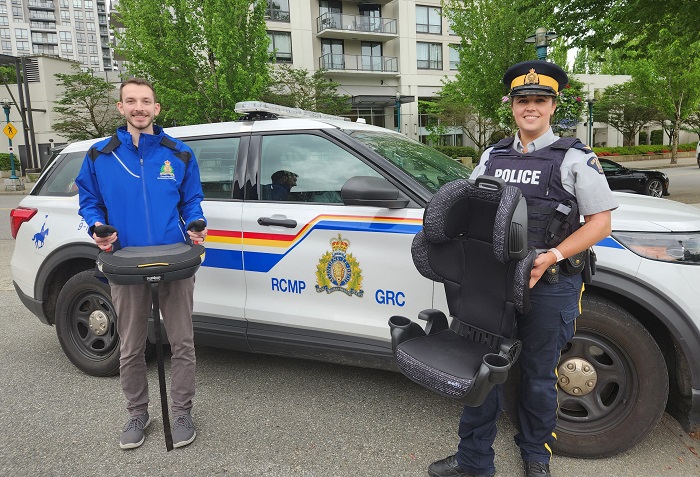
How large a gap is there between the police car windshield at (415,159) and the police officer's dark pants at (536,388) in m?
0.99

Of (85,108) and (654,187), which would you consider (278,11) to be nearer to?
(85,108)

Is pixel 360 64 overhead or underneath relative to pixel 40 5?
underneath

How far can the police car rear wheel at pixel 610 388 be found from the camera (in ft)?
8.07

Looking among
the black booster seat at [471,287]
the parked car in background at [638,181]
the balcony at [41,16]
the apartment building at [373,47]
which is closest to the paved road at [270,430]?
the black booster seat at [471,287]

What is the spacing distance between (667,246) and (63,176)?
3.96 m

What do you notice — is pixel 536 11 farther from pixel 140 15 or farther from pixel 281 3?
pixel 281 3

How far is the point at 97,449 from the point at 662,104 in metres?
32.4

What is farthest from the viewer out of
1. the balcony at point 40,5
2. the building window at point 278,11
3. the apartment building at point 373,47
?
the balcony at point 40,5

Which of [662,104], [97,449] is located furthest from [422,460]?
[662,104]

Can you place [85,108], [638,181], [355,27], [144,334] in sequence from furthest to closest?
1. [355,27]
2. [85,108]
3. [638,181]
4. [144,334]

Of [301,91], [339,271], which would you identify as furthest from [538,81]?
[301,91]

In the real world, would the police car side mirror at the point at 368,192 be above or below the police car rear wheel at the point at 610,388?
above

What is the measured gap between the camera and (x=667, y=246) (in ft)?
8.15

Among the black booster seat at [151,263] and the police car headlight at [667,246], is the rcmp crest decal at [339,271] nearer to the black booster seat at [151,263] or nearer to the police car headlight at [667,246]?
the black booster seat at [151,263]
